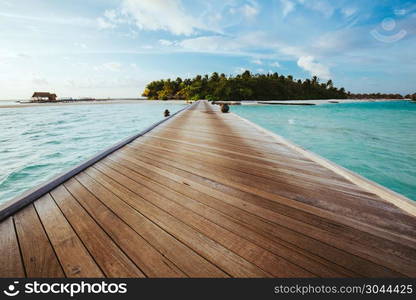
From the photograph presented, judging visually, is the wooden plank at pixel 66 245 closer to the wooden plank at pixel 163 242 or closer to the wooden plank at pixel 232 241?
the wooden plank at pixel 163 242

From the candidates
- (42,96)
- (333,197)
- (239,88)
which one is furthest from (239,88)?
(42,96)

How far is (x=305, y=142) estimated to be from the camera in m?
10.2

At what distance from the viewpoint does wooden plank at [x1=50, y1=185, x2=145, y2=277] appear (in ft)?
3.94

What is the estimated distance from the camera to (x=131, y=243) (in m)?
1.43

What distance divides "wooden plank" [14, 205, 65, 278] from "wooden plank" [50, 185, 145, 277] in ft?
0.64

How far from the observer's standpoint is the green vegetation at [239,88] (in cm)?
5536

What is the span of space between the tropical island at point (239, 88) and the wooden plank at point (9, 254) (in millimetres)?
49310

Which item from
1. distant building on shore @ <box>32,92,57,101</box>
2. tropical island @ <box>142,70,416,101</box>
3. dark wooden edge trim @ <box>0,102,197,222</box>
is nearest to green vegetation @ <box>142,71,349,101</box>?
tropical island @ <box>142,70,416,101</box>

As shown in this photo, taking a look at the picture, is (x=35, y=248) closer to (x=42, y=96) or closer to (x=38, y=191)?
(x=38, y=191)

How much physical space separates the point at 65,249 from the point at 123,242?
41cm

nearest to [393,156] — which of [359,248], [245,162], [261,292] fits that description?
[245,162]

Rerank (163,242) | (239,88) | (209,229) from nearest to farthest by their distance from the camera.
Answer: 1. (163,242)
2. (209,229)
3. (239,88)

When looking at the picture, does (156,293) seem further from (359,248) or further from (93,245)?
(359,248)

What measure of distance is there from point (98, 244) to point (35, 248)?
0.44 m
